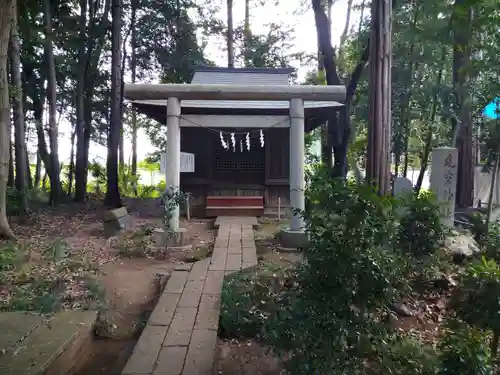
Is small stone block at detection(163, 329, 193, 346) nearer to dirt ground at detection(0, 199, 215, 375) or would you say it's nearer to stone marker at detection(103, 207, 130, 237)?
dirt ground at detection(0, 199, 215, 375)

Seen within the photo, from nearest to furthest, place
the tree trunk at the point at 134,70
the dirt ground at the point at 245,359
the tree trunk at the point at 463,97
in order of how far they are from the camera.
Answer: the dirt ground at the point at 245,359 → the tree trunk at the point at 463,97 → the tree trunk at the point at 134,70

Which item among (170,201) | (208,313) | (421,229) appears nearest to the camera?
(208,313)

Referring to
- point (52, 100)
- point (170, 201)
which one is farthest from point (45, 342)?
point (52, 100)

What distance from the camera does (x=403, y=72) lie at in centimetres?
1174

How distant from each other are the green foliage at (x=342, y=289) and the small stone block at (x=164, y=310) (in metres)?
1.77

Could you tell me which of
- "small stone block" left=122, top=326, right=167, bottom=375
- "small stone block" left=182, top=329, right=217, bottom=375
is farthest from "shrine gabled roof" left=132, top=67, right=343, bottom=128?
"small stone block" left=182, top=329, right=217, bottom=375

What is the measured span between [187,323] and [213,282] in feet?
4.34

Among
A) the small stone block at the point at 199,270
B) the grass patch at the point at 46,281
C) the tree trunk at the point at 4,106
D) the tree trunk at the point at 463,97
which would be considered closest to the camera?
the grass patch at the point at 46,281

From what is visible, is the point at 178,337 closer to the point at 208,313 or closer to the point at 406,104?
the point at 208,313

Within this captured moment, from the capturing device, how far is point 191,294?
4645 millimetres

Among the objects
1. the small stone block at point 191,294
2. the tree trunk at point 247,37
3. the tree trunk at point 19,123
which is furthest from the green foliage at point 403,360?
the tree trunk at point 247,37

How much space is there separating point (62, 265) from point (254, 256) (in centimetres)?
269

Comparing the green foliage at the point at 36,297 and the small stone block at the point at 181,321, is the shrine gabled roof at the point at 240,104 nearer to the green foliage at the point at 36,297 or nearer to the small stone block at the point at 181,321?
the green foliage at the point at 36,297

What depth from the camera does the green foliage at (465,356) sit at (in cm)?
211
